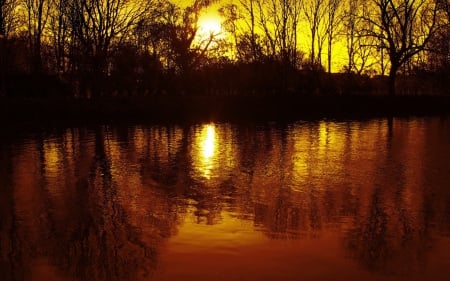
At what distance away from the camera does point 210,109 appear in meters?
41.2

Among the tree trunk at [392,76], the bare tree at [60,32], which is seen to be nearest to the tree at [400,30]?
the tree trunk at [392,76]

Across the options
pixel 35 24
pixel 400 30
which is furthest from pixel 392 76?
pixel 35 24

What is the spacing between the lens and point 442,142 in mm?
19797

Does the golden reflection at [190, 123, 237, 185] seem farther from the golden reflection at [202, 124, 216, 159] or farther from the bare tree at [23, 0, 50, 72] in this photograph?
the bare tree at [23, 0, 50, 72]

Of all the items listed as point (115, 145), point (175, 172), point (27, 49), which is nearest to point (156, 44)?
point (27, 49)

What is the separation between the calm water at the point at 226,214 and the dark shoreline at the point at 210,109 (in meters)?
14.8

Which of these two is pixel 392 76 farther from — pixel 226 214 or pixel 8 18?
pixel 226 214

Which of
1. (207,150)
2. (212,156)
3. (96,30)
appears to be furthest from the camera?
(96,30)

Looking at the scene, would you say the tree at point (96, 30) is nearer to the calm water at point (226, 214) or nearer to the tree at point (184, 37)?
the tree at point (184, 37)

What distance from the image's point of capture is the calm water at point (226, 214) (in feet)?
21.9

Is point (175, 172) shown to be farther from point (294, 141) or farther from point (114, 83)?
point (114, 83)

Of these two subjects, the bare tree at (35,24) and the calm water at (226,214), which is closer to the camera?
the calm water at (226,214)

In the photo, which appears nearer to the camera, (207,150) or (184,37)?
(207,150)

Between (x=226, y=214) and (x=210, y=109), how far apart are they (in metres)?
32.2
